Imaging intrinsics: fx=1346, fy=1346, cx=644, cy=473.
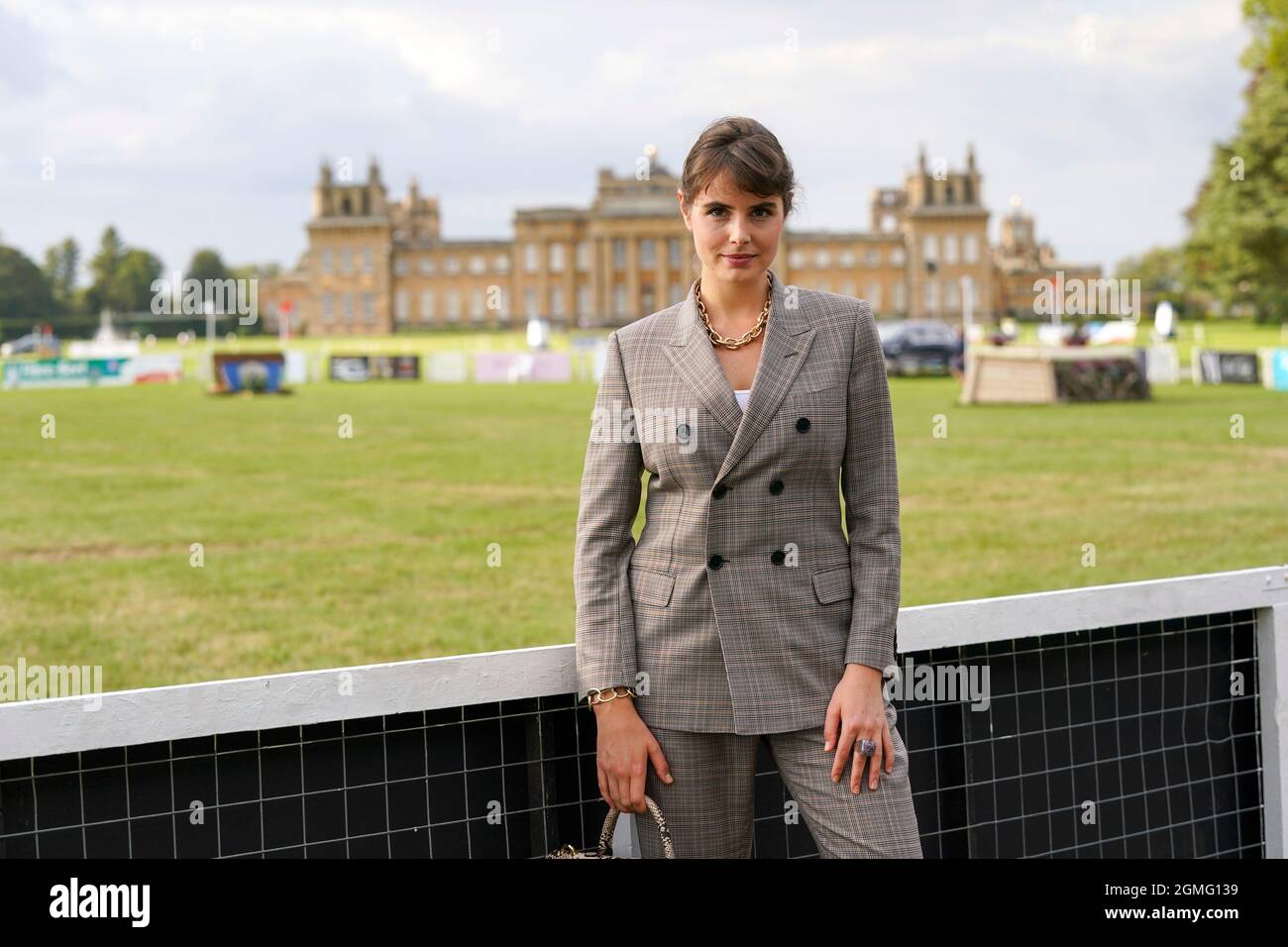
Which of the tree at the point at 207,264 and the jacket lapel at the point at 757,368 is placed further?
the tree at the point at 207,264

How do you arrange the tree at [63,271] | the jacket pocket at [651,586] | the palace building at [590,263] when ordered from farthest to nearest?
the palace building at [590,263], the tree at [63,271], the jacket pocket at [651,586]

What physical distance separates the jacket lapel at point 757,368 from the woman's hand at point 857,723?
17.7 inches

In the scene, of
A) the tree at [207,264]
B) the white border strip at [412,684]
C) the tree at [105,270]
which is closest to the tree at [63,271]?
the tree at [105,270]

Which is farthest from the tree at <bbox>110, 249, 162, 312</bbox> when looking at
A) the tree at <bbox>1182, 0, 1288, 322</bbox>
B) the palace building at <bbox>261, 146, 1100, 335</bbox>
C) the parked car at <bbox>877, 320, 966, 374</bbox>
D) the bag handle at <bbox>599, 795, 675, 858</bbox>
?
the bag handle at <bbox>599, 795, 675, 858</bbox>

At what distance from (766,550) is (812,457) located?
0.64 feet

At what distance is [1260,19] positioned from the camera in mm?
37531

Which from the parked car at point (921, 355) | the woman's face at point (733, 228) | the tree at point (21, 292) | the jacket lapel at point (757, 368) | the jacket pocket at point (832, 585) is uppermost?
the tree at point (21, 292)

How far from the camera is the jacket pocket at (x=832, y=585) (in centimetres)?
252

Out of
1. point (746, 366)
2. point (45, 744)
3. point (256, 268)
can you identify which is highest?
point (256, 268)

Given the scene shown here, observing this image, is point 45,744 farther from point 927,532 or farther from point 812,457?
point 927,532

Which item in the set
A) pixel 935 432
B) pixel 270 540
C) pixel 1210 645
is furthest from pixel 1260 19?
pixel 1210 645

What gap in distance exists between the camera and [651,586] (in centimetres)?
257

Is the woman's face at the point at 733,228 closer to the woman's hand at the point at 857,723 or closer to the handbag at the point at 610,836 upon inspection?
the woman's hand at the point at 857,723

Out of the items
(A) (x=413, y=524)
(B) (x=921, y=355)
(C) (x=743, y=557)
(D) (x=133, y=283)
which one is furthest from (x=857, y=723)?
(D) (x=133, y=283)
